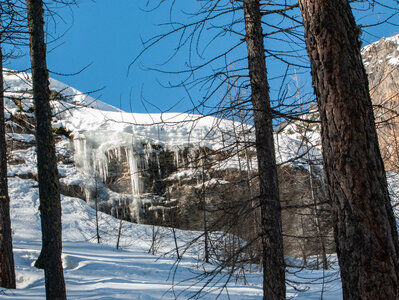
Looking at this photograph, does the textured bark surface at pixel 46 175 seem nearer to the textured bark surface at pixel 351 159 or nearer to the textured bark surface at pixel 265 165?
the textured bark surface at pixel 265 165

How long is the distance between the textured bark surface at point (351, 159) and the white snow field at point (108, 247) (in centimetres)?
335

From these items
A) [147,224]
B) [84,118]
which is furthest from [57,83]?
[147,224]

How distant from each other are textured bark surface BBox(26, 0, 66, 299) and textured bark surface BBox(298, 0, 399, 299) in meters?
3.84

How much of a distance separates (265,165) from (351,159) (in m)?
1.75

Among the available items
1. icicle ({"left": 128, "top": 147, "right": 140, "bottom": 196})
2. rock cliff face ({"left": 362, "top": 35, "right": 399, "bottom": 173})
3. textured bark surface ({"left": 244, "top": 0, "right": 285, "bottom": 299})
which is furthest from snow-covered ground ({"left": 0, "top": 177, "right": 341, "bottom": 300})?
icicle ({"left": 128, "top": 147, "right": 140, "bottom": 196})

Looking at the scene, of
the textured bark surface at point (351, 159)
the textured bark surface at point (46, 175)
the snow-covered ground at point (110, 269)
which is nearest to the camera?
the textured bark surface at point (351, 159)

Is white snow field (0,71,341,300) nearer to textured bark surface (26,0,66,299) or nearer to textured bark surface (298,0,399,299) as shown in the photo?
textured bark surface (26,0,66,299)

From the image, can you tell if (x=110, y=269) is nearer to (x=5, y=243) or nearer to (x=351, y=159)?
(x=5, y=243)

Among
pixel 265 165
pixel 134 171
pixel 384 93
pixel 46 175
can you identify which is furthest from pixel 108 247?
pixel 265 165

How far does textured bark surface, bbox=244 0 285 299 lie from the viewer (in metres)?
3.36

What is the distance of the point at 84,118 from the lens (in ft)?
74.3

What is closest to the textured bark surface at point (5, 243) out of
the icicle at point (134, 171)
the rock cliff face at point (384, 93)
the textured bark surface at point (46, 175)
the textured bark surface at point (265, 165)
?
the textured bark surface at point (46, 175)

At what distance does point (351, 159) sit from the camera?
5.90 feet

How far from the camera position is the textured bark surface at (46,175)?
4453 mm
